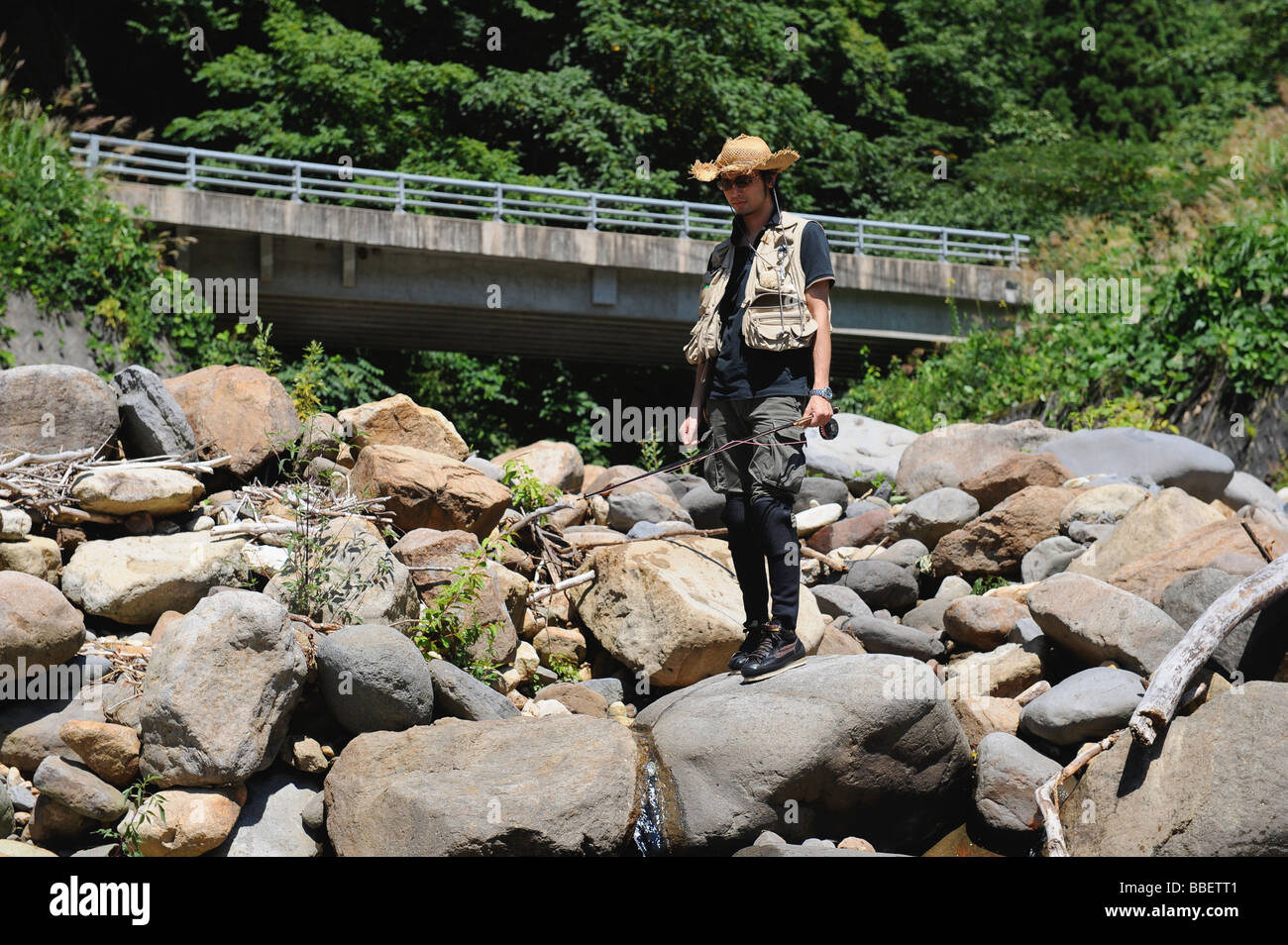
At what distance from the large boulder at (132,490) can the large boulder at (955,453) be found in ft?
20.4

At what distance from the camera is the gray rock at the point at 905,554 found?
890cm

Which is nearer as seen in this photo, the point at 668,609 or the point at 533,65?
the point at 668,609

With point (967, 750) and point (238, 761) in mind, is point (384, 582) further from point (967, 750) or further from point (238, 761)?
point (967, 750)

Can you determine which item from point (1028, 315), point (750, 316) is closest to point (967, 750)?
point (750, 316)

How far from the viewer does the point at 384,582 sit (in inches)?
250

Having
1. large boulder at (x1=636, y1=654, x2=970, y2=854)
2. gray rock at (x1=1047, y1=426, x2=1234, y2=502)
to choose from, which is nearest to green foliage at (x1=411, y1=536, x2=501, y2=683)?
large boulder at (x1=636, y1=654, x2=970, y2=854)

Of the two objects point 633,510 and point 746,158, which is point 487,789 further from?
point 633,510

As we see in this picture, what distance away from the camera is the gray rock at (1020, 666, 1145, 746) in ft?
18.8

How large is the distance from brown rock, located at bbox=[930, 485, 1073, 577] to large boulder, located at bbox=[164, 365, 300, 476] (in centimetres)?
449

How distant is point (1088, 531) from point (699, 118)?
51.0ft

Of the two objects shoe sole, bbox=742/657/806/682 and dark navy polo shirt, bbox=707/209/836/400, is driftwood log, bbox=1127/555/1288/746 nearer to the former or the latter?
shoe sole, bbox=742/657/806/682

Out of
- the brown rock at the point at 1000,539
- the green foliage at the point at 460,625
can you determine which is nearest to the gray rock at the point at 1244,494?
the brown rock at the point at 1000,539
